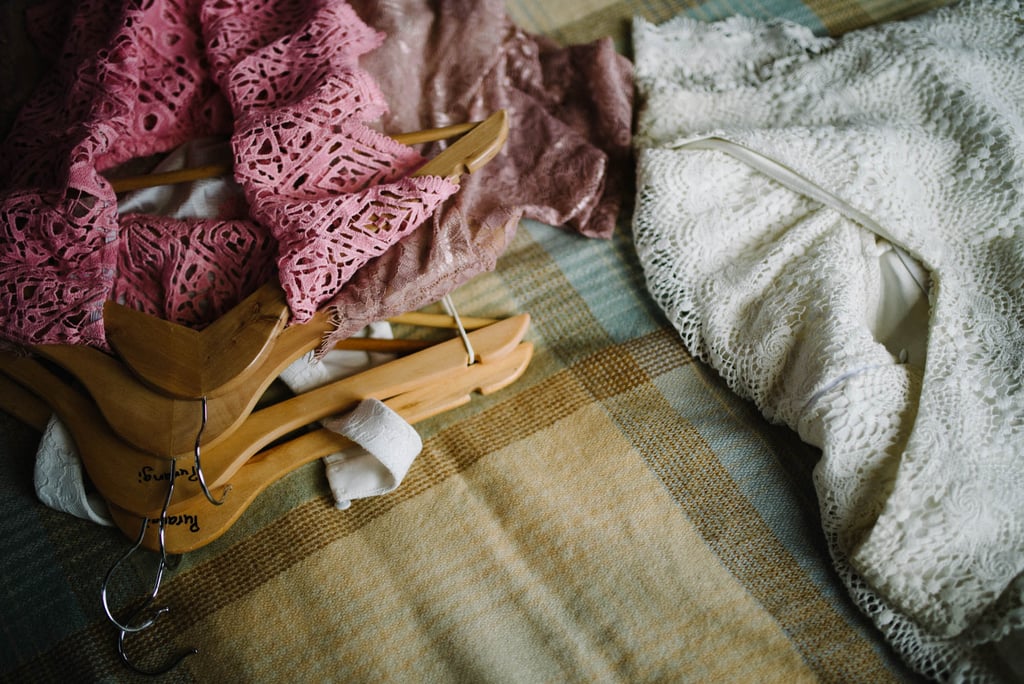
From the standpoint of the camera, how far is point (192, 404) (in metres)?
0.78

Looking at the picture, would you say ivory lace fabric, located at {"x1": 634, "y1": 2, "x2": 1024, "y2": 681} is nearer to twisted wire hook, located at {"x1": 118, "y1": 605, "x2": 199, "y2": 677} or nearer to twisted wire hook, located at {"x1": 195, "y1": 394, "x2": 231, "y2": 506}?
twisted wire hook, located at {"x1": 195, "y1": 394, "x2": 231, "y2": 506}

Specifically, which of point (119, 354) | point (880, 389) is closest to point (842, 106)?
point (880, 389)

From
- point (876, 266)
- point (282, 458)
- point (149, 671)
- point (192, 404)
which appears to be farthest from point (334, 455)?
point (876, 266)

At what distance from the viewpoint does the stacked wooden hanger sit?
30.3 inches

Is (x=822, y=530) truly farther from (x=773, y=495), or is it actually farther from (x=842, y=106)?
(x=842, y=106)

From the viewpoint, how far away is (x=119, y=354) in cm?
79

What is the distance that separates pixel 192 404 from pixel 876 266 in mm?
861

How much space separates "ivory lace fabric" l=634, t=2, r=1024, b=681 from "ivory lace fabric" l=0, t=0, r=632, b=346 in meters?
0.14

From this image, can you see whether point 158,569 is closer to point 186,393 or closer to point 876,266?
point 186,393

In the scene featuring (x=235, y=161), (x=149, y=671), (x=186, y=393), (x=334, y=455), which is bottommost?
(x=149, y=671)

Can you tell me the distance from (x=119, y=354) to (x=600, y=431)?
22.5 inches

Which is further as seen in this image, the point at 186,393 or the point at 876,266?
the point at 876,266

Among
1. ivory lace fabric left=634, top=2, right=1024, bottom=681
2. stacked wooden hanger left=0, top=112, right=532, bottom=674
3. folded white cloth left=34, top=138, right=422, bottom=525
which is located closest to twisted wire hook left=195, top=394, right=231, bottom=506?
stacked wooden hanger left=0, top=112, right=532, bottom=674

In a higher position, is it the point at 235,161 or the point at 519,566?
the point at 235,161
